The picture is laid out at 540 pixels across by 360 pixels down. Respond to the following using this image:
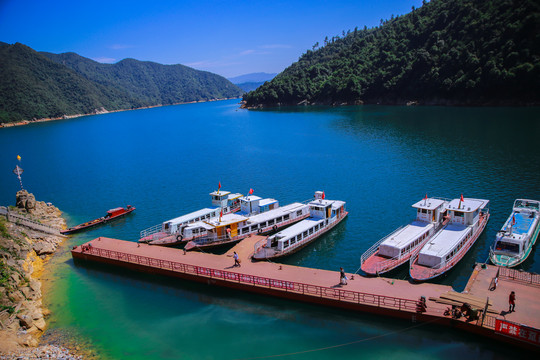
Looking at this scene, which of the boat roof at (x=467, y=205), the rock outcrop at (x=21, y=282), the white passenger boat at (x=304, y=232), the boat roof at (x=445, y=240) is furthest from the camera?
the boat roof at (x=467, y=205)

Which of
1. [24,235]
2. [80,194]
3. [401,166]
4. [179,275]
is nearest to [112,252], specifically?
[179,275]

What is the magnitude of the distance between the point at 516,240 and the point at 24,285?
47300 millimetres

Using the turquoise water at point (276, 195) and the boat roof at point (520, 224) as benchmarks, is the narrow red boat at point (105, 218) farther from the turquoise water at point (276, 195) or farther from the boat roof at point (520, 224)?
the boat roof at point (520, 224)

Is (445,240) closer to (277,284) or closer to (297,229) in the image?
(297,229)

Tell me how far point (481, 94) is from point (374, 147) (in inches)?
3350

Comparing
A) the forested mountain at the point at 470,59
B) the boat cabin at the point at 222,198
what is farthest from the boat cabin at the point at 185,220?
the forested mountain at the point at 470,59

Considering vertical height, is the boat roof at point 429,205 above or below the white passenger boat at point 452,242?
above

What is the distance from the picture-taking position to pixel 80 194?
69.2m

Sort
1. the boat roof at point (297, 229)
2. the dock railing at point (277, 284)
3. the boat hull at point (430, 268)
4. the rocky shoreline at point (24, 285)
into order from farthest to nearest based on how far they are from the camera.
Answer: the boat roof at point (297, 229) < the boat hull at point (430, 268) < the dock railing at point (277, 284) < the rocky shoreline at point (24, 285)

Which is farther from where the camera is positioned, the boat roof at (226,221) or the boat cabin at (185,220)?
the boat cabin at (185,220)

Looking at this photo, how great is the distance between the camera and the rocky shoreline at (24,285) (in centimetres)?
2445

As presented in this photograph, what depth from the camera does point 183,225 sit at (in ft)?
141

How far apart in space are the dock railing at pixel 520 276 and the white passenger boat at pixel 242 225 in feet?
78.7

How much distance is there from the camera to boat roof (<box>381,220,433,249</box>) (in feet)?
114
